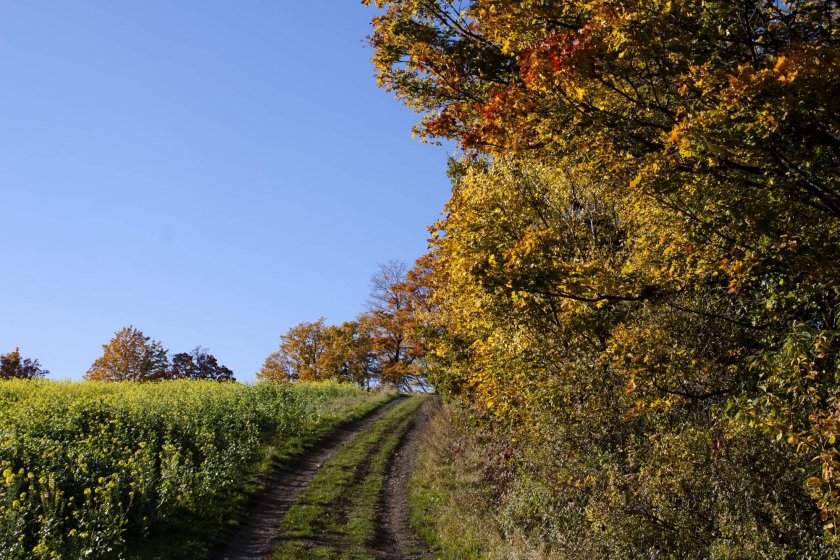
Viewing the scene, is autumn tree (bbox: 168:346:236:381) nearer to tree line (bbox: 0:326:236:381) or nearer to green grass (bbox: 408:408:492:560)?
tree line (bbox: 0:326:236:381)

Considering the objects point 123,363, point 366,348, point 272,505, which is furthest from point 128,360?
point 272,505

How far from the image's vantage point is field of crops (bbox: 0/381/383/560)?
10086 millimetres

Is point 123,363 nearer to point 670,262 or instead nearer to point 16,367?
point 16,367

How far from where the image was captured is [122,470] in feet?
41.2

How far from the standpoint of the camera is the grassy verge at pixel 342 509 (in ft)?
40.8

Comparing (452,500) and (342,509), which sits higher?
(452,500)

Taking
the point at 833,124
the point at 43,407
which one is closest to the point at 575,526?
the point at 833,124

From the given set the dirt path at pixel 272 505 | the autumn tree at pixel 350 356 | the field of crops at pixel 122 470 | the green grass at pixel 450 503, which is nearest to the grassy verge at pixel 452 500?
the green grass at pixel 450 503

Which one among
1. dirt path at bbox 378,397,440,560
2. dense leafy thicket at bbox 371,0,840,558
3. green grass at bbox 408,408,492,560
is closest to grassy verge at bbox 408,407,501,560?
green grass at bbox 408,408,492,560

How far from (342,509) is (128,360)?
52627mm

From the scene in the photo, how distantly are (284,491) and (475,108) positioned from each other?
38.9 feet

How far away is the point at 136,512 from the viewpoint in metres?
11.8

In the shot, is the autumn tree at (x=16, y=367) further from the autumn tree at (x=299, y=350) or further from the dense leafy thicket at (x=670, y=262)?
the dense leafy thicket at (x=670, y=262)

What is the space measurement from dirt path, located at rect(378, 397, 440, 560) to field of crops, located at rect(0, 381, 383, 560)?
3829mm
